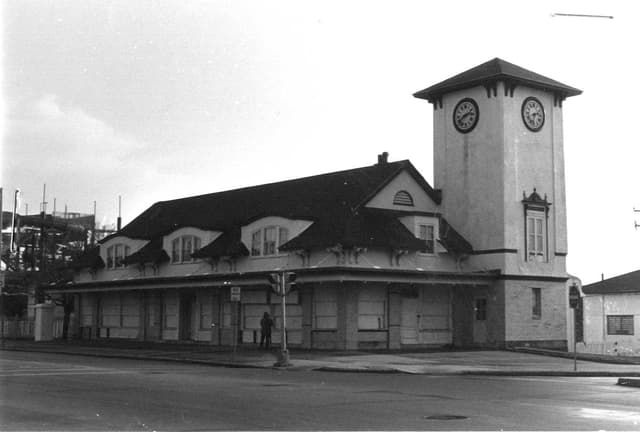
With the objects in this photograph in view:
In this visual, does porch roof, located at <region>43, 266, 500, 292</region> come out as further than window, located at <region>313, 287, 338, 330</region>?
No

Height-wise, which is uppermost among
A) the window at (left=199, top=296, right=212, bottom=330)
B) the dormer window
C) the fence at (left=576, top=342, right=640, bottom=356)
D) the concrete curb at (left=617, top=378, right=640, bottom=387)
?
the dormer window

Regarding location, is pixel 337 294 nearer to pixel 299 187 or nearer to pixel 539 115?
pixel 299 187

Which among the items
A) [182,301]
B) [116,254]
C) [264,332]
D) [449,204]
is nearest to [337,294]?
[264,332]

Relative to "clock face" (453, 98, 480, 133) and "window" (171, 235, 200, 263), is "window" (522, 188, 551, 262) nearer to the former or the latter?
"clock face" (453, 98, 480, 133)

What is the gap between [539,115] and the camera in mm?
44312

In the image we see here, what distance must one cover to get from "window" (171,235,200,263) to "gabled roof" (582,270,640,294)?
85.6 ft

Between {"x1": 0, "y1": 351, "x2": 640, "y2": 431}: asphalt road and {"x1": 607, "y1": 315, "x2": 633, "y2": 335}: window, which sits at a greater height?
{"x1": 607, "y1": 315, "x2": 633, "y2": 335}: window

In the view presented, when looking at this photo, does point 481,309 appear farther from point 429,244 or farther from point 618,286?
point 618,286

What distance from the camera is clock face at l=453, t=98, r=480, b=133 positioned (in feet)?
144

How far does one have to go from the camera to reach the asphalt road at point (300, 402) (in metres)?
13.7

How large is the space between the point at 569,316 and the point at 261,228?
52.1ft

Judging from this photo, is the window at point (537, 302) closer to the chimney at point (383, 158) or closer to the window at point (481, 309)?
the window at point (481, 309)

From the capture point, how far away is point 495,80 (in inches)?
1687

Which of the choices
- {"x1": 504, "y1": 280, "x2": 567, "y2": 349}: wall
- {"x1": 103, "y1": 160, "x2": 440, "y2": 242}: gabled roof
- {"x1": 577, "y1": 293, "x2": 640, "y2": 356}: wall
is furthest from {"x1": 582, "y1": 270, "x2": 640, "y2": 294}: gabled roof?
{"x1": 103, "y1": 160, "x2": 440, "y2": 242}: gabled roof
